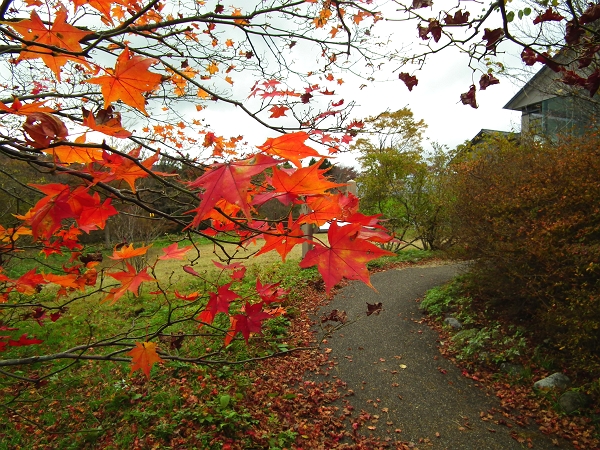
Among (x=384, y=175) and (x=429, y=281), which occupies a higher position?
(x=384, y=175)

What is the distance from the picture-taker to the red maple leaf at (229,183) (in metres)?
0.66

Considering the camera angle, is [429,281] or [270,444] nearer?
[270,444]

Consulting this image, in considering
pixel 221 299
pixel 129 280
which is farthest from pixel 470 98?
pixel 129 280

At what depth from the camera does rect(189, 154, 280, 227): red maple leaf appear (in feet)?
2.17

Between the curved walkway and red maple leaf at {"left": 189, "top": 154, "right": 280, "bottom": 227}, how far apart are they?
161 cm

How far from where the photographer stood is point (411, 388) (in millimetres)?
3781

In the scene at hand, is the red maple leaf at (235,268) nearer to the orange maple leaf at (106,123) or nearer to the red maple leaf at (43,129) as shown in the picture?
the orange maple leaf at (106,123)

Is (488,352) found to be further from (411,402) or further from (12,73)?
(12,73)

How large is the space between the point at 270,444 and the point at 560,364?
3.27 metres

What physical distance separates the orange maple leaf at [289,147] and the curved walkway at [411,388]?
151 centimetres

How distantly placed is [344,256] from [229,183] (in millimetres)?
338

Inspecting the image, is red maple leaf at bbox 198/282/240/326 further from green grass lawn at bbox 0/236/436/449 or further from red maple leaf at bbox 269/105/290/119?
red maple leaf at bbox 269/105/290/119

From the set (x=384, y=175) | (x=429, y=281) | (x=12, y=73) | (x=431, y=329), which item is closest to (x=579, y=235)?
(x=431, y=329)

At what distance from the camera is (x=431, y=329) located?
5160mm
